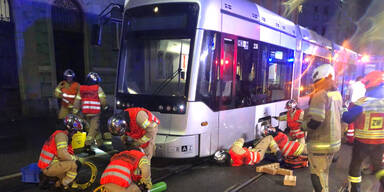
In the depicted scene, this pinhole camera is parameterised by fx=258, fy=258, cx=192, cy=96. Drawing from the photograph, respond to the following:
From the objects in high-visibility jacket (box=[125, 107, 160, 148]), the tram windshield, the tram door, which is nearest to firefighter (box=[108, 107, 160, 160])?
high-visibility jacket (box=[125, 107, 160, 148])

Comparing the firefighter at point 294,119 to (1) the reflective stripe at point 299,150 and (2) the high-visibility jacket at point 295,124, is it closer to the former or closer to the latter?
(2) the high-visibility jacket at point 295,124

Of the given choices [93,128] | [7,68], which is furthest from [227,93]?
[7,68]

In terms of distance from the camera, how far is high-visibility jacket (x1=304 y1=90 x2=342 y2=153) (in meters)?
3.18

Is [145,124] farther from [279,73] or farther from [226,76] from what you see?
[279,73]

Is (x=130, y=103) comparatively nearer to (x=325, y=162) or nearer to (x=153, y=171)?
(x=153, y=171)

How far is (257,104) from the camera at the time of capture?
602 centimetres

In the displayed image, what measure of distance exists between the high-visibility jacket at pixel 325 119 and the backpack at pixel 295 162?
1.83 m

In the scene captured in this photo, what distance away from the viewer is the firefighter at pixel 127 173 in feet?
8.45

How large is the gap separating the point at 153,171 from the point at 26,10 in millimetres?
8304

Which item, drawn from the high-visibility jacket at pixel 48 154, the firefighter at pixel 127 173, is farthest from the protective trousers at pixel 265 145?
the high-visibility jacket at pixel 48 154

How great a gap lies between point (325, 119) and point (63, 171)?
361 centimetres

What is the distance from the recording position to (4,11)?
29.9 ft

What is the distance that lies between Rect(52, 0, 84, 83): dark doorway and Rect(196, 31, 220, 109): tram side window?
26.9 feet

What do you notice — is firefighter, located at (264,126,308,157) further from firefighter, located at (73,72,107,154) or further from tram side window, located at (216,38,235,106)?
firefighter, located at (73,72,107,154)
